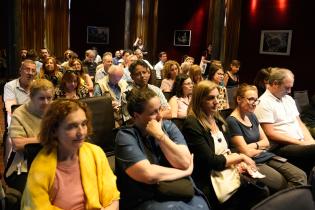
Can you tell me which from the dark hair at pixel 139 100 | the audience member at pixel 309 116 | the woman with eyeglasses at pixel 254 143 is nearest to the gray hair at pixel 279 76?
the woman with eyeglasses at pixel 254 143

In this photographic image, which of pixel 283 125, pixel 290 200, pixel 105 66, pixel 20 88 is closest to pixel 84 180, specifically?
pixel 290 200

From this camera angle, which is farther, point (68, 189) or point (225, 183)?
point (225, 183)

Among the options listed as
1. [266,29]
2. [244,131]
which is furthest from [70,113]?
[266,29]

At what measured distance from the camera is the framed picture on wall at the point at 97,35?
12938 millimetres

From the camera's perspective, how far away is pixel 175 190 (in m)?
2.10

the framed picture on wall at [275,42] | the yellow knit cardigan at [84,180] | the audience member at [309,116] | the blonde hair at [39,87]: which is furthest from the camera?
the framed picture on wall at [275,42]

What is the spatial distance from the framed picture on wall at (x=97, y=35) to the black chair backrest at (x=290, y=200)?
483 inches

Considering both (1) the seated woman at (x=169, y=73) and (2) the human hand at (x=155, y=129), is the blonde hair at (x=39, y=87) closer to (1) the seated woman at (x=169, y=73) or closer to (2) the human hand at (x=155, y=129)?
(2) the human hand at (x=155, y=129)

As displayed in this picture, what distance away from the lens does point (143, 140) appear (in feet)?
7.35

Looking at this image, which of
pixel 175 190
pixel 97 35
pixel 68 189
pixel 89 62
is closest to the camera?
pixel 68 189

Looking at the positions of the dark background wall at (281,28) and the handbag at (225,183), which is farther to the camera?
the dark background wall at (281,28)

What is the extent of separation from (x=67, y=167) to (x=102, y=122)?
1272 mm

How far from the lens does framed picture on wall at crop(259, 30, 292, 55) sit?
854 centimetres

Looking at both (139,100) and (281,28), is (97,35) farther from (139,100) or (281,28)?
(139,100)
